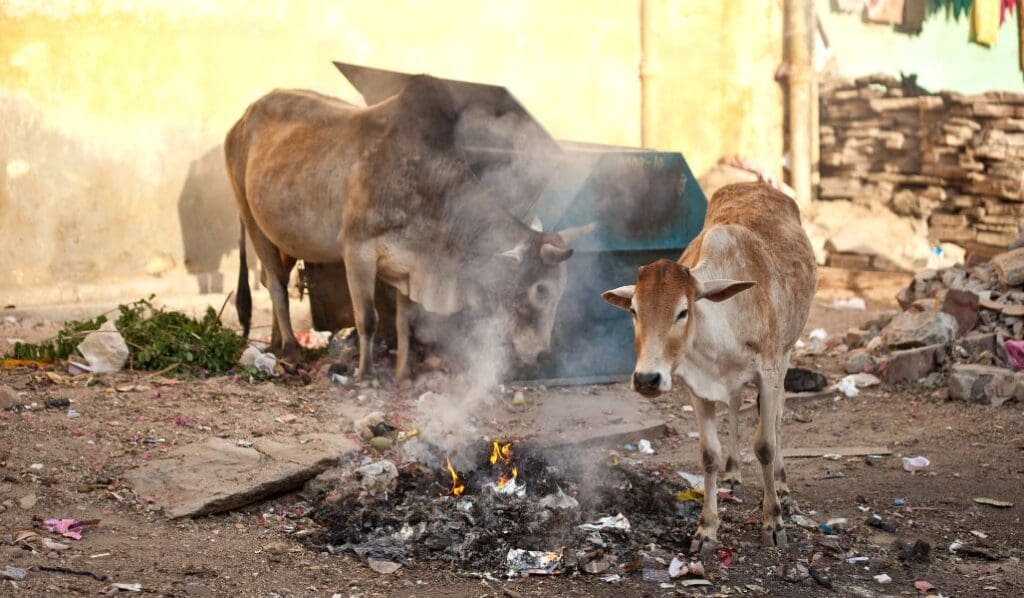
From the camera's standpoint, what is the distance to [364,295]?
7648mm

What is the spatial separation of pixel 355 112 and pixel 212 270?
2.82 metres

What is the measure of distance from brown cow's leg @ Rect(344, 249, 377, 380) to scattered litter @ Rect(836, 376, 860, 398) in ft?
10.7

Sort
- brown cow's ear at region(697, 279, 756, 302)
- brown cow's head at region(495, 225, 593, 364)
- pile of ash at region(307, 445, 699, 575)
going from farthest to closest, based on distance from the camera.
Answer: brown cow's head at region(495, 225, 593, 364)
pile of ash at region(307, 445, 699, 575)
brown cow's ear at region(697, 279, 756, 302)

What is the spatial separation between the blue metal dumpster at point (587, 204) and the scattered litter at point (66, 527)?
11.7ft

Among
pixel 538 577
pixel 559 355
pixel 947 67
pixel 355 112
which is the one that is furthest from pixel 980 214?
pixel 538 577

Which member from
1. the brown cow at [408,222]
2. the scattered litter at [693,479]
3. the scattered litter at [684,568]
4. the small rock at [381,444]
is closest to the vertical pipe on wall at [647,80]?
the brown cow at [408,222]

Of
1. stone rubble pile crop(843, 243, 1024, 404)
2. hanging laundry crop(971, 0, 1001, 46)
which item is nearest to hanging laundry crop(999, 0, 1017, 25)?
hanging laundry crop(971, 0, 1001, 46)

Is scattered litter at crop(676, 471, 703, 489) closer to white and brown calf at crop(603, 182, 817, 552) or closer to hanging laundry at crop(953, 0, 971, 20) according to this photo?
white and brown calf at crop(603, 182, 817, 552)

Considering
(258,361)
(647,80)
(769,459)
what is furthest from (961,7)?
(769,459)

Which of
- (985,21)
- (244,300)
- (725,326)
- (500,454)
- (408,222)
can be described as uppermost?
(985,21)

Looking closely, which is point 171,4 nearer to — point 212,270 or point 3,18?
point 3,18

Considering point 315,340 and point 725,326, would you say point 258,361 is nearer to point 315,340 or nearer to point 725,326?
point 315,340

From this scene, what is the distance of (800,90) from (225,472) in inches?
382

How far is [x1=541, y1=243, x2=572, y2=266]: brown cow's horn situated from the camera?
7.39 meters
